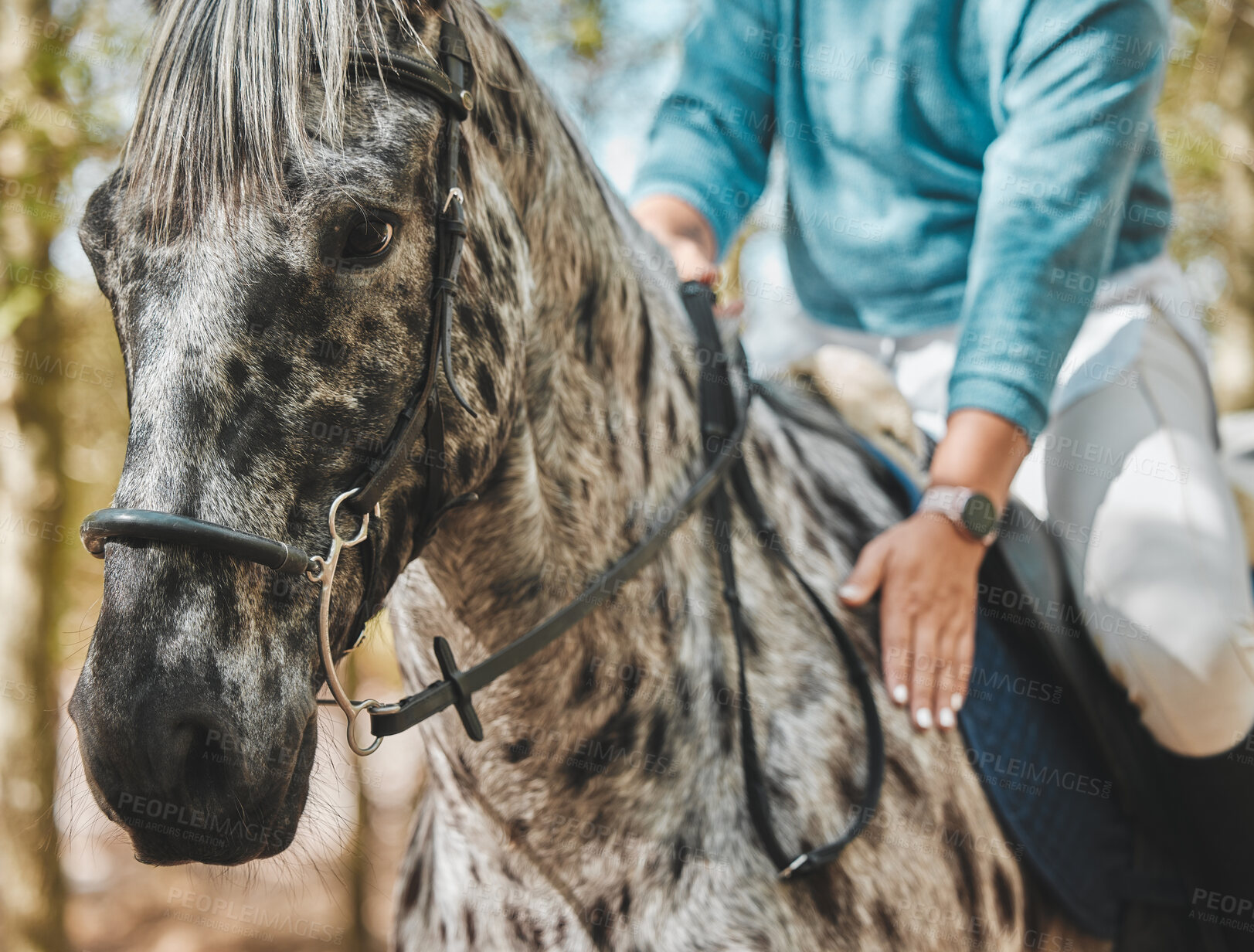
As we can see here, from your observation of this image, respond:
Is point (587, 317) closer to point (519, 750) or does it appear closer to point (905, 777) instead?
point (519, 750)

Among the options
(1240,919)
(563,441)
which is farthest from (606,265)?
(1240,919)

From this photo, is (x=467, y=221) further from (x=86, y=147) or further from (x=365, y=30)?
(x=86, y=147)

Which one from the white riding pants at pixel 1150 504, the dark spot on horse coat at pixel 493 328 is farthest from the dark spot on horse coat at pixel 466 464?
the white riding pants at pixel 1150 504

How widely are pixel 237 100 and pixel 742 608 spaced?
1095 millimetres

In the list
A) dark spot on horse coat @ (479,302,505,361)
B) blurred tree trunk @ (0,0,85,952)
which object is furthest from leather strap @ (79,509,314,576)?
blurred tree trunk @ (0,0,85,952)

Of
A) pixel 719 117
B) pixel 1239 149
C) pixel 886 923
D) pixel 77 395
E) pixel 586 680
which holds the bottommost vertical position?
pixel 886 923

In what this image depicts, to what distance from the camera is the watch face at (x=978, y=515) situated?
166cm

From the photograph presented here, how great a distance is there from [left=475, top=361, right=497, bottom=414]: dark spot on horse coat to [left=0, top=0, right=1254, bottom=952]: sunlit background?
0.51m

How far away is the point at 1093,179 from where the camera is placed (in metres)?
1.78

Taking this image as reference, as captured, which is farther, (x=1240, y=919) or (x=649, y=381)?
(x=1240, y=919)

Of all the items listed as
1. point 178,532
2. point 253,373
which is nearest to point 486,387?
point 253,373

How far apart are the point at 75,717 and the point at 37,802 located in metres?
3.76

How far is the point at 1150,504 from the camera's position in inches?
72.9

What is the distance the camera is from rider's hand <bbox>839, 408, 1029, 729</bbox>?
164cm
